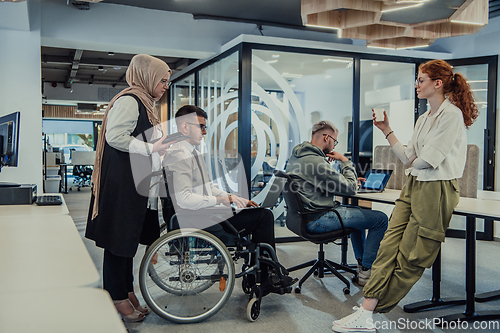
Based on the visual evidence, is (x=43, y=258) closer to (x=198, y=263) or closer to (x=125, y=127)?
(x=125, y=127)

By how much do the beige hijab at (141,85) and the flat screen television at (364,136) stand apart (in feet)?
11.6

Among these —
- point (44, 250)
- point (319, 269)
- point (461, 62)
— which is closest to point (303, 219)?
point (319, 269)

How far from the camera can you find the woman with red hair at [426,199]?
208 centimetres

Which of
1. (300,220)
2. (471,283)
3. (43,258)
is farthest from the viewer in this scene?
(300,220)

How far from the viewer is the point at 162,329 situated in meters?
2.29

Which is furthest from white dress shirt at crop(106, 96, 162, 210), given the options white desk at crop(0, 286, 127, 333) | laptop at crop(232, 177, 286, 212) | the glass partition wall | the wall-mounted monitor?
laptop at crop(232, 177, 286, 212)

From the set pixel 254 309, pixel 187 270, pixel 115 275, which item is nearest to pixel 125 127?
pixel 115 275

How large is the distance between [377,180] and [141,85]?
226 centimetres

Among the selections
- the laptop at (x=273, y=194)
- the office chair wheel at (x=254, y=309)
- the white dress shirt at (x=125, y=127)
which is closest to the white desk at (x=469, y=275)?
the office chair wheel at (x=254, y=309)

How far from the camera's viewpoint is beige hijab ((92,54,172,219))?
212 cm

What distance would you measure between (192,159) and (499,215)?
177 cm

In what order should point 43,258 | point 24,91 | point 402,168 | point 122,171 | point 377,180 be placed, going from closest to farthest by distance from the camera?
point 43,258 → point 122,171 → point 377,180 → point 402,168 → point 24,91

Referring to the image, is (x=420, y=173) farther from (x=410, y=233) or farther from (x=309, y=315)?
(x=309, y=315)

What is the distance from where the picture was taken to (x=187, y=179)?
7.89 feet
